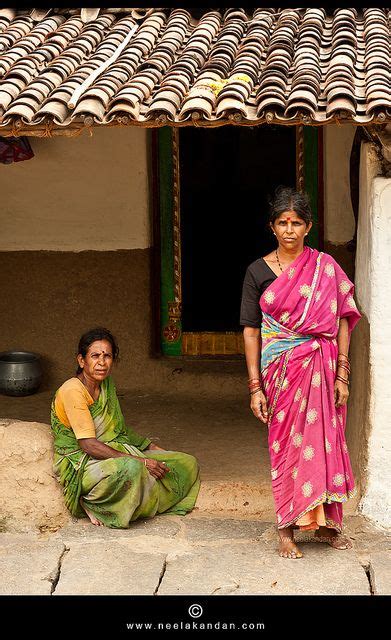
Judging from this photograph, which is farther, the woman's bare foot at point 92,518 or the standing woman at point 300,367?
the woman's bare foot at point 92,518

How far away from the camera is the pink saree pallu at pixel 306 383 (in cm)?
558

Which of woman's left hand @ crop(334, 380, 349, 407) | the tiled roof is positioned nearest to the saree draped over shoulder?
woman's left hand @ crop(334, 380, 349, 407)

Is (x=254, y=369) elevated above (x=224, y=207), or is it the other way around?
(x=224, y=207)

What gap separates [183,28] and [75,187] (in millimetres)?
1754

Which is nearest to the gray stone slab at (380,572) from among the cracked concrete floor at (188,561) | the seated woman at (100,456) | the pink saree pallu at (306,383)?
the cracked concrete floor at (188,561)

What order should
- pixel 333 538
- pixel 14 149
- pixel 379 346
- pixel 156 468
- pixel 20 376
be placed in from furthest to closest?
pixel 20 376 → pixel 14 149 → pixel 156 468 → pixel 379 346 → pixel 333 538

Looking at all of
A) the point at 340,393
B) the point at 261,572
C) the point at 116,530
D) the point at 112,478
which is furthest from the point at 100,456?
the point at 340,393

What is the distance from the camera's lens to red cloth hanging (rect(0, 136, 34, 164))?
7.97 metres

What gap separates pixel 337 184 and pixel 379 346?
2322 millimetres

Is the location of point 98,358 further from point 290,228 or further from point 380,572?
point 380,572

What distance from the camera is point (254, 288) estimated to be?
5.71 meters

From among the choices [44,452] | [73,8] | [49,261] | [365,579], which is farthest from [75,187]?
[365,579]

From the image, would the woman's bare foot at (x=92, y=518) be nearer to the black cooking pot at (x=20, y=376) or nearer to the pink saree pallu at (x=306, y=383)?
the pink saree pallu at (x=306, y=383)

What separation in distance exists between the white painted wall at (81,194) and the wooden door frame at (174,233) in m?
0.12
